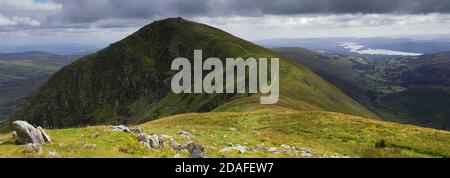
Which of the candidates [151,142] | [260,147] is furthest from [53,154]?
[260,147]

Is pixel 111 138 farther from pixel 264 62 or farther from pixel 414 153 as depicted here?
pixel 264 62

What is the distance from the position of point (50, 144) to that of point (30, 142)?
1185 mm

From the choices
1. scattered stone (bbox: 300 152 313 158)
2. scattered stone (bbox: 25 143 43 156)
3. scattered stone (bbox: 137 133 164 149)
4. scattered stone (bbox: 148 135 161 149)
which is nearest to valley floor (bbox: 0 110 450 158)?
scattered stone (bbox: 300 152 313 158)

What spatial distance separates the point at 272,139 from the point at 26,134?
2181 centimetres

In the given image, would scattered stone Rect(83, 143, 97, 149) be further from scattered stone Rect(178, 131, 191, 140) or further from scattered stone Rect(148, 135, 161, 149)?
scattered stone Rect(178, 131, 191, 140)

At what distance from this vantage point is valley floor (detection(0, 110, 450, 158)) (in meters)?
26.8

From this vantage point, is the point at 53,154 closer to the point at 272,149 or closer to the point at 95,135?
the point at 95,135

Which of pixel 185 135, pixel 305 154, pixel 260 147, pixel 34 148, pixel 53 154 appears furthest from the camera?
pixel 185 135

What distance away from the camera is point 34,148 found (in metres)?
24.8

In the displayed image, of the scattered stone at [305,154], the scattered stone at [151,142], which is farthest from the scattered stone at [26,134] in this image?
the scattered stone at [305,154]

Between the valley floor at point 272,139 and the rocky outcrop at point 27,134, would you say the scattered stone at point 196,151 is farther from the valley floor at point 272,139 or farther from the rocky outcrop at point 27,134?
the rocky outcrop at point 27,134

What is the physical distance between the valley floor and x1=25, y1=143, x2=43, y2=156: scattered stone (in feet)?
0.97
